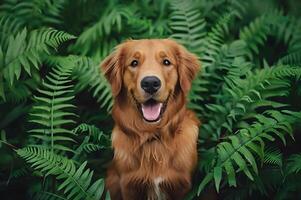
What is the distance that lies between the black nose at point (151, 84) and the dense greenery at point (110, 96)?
82cm

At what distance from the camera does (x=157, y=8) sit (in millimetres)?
6523

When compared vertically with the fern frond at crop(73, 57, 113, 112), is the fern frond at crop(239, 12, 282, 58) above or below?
above

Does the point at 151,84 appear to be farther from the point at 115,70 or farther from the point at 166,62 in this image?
the point at 115,70

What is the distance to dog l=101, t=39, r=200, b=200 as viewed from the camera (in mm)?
4395

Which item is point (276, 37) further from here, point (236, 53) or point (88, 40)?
point (88, 40)

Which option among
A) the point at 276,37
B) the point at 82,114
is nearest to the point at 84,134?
the point at 82,114

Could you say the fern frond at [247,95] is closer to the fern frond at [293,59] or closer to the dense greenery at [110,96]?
the dense greenery at [110,96]

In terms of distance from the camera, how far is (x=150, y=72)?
4.26m

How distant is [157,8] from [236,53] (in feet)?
4.40

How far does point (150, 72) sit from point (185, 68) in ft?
1.78

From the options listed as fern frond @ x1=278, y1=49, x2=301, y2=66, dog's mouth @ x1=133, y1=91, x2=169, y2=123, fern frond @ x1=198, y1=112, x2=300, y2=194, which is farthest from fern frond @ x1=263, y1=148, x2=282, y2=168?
fern frond @ x1=278, y1=49, x2=301, y2=66

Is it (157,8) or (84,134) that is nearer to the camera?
(84,134)

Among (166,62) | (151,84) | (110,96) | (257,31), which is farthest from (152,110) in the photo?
(257,31)

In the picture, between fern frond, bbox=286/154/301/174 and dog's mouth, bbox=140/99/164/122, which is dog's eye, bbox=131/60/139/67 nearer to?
dog's mouth, bbox=140/99/164/122
